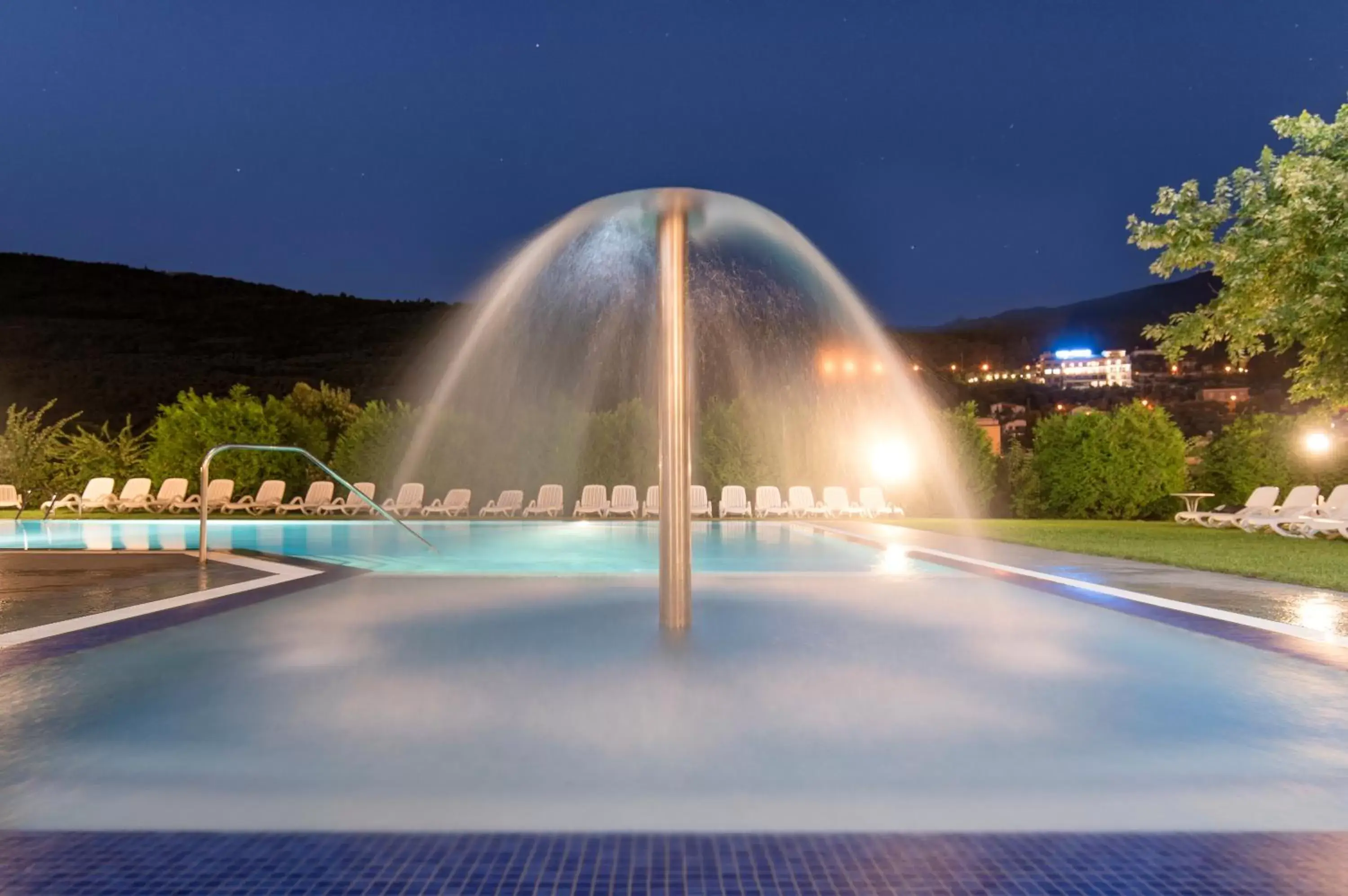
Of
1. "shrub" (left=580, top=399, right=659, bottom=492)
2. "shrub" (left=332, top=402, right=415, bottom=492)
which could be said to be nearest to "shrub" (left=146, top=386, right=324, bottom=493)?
"shrub" (left=332, top=402, right=415, bottom=492)

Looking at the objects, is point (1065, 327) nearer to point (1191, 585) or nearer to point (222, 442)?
point (222, 442)

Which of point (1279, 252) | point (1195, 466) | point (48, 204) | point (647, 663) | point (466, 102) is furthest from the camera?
point (48, 204)

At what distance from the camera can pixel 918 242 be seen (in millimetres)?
62719

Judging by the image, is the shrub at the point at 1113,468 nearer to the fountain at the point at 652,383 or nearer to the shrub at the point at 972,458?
the shrub at the point at 972,458

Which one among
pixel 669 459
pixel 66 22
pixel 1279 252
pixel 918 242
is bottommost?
pixel 669 459

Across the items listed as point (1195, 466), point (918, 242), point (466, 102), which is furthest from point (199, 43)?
point (1195, 466)

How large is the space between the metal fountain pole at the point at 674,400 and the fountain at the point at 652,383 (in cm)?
233

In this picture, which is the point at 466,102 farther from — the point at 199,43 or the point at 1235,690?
the point at 1235,690

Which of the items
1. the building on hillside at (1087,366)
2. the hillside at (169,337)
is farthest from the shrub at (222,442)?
the building on hillside at (1087,366)

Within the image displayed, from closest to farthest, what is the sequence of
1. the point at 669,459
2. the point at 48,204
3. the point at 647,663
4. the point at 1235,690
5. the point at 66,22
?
the point at 1235,690 < the point at 647,663 < the point at 669,459 < the point at 66,22 < the point at 48,204

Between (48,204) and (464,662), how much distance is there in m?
90.1

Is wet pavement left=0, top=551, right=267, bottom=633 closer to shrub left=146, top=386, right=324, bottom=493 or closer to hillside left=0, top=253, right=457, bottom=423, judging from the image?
shrub left=146, top=386, right=324, bottom=493

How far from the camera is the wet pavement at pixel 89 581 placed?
8125 millimetres

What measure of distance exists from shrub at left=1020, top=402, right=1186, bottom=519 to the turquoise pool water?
27.5ft
